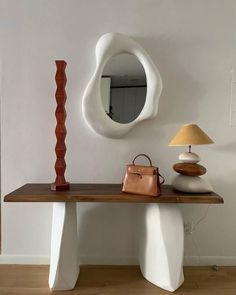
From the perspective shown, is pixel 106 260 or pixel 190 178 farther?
pixel 106 260

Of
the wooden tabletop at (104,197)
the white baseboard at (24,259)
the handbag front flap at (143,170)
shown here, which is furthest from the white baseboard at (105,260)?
the handbag front flap at (143,170)

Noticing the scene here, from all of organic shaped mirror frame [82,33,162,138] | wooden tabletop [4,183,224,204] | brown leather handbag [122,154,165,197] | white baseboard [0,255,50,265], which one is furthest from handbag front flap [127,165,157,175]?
white baseboard [0,255,50,265]

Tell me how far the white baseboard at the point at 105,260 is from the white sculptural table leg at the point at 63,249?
0.32m

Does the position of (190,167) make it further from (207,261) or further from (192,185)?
(207,261)

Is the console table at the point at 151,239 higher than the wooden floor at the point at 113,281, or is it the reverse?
the console table at the point at 151,239

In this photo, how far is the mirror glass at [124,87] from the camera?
6.00 feet

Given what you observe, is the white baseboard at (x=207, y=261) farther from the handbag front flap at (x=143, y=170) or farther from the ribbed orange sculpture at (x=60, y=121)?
the ribbed orange sculpture at (x=60, y=121)

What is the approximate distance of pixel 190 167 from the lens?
5.20 ft

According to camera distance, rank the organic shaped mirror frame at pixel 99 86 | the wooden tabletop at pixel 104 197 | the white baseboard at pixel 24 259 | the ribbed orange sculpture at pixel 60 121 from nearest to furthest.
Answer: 1. the wooden tabletop at pixel 104 197
2. the ribbed orange sculpture at pixel 60 121
3. the organic shaped mirror frame at pixel 99 86
4. the white baseboard at pixel 24 259

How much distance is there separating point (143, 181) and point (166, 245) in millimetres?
433

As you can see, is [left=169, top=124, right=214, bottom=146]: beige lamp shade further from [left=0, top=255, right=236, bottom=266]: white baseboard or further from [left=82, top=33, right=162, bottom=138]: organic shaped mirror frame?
[left=0, top=255, right=236, bottom=266]: white baseboard

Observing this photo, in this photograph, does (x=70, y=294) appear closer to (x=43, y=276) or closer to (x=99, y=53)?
(x=43, y=276)

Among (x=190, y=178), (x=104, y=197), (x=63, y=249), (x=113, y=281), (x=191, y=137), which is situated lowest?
(x=113, y=281)

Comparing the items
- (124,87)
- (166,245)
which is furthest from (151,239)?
(124,87)
